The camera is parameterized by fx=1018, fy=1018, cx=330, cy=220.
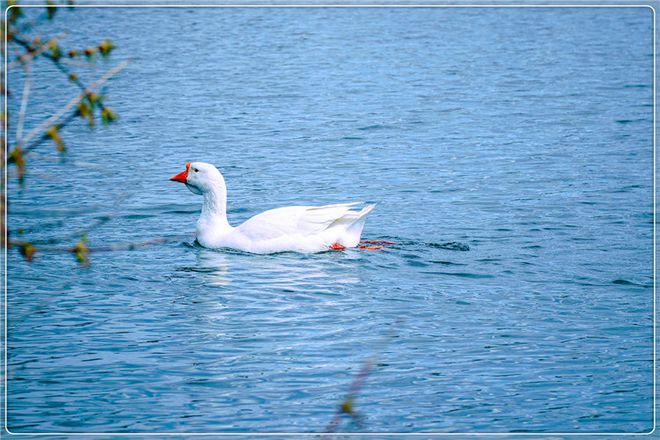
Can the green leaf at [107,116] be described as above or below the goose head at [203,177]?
above

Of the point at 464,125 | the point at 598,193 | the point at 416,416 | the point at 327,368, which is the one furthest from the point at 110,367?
the point at 464,125

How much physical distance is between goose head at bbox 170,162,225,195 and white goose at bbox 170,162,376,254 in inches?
5.5

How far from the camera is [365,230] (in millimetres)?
10859

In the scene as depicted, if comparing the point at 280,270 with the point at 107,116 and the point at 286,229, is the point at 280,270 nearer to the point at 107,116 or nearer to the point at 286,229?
the point at 286,229

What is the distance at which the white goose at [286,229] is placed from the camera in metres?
9.97

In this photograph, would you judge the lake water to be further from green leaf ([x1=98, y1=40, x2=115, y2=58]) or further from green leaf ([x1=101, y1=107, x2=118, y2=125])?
green leaf ([x1=98, y1=40, x2=115, y2=58])

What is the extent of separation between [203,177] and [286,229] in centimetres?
122

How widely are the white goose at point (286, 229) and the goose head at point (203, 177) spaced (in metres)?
0.14

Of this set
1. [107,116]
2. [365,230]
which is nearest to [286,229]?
[365,230]

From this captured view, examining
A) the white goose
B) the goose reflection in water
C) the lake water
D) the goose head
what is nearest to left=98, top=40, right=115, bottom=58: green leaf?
the lake water

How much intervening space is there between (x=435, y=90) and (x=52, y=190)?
5445mm

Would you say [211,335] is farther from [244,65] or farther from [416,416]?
[244,65]

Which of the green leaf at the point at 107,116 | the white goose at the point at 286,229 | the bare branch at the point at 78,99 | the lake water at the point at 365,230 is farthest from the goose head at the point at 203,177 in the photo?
the green leaf at the point at 107,116

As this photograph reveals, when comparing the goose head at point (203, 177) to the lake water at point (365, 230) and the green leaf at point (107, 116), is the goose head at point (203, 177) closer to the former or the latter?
the lake water at point (365, 230)
